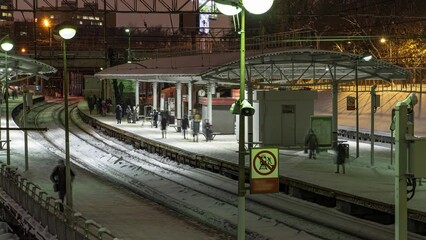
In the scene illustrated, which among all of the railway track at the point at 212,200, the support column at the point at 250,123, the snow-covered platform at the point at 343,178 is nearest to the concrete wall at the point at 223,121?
the snow-covered platform at the point at 343,178

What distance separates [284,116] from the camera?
96.2 ft

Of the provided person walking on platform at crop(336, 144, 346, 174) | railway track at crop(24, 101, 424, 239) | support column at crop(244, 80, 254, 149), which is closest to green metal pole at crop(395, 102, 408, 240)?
railway track at crop(24, 101, 424, 239)

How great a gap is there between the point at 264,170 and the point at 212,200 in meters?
10.0

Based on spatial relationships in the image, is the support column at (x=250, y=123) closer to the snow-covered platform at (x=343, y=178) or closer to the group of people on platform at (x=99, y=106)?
the snow-covered platform at (x=343, y=178)

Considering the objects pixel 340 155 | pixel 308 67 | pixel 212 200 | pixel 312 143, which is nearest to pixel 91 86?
pixel 308 67

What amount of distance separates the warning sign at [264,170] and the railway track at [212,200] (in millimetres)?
4810

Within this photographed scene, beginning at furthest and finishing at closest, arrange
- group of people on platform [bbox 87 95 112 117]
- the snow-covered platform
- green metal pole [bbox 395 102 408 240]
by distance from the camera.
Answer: group of people on platform [bbox 87 95 112 117], the snow-covered platform, green metal pole [bbox 395 102 408 240]

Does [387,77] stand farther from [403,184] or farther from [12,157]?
[403,184]

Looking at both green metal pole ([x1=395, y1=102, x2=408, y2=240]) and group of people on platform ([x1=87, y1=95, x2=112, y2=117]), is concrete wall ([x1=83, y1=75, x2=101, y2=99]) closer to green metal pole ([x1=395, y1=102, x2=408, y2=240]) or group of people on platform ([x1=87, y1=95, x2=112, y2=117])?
group of people on platform ([x1=87, y1=95, x2=112, y2=117])

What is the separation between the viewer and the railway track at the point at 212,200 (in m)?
15.8

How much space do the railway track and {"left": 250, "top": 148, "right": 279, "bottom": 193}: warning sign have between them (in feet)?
15.8

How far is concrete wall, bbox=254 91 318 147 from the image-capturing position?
28953 millimetres

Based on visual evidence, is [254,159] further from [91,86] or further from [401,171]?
[91,86]

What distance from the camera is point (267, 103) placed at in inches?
1141
